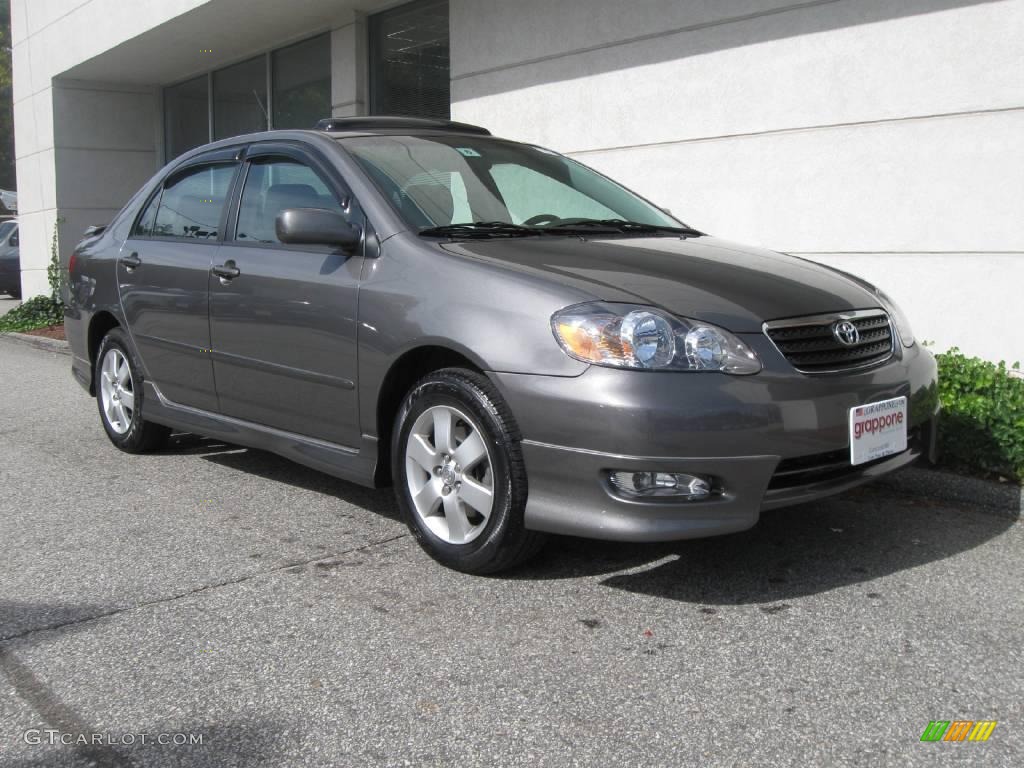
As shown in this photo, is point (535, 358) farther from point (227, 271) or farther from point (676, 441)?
point (227, 271)

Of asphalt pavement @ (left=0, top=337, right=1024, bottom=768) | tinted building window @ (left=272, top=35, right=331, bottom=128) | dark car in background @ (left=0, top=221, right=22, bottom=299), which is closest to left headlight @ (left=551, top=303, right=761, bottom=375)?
asphalt pavement @ (left=0, top=337, right=1024, bottom=768)

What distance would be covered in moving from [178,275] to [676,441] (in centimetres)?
297

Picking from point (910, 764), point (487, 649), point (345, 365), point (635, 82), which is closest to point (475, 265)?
point (345, 365)

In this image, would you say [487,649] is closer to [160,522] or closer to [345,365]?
[345,365]

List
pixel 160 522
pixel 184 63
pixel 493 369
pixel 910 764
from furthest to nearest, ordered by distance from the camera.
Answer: pixel 184 63, pixel 160 522, pixel 493 369, pixel 910 764

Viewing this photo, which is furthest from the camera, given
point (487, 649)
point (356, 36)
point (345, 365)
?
point (356, 36)

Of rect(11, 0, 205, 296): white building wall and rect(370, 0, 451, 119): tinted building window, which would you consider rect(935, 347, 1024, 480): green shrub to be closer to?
rect(370, 0, 451, 119): tinted building window

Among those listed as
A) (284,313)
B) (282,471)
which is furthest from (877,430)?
(282,471)

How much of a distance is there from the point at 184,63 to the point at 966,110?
489 inches

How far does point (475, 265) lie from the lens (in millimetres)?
3750

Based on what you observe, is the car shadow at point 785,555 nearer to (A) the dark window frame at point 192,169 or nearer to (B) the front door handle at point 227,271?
(B) the front door handle at point 227,271

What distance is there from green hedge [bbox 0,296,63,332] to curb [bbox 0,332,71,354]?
29.6 inches

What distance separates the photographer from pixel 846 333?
146 inches

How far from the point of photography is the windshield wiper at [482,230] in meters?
4.10
